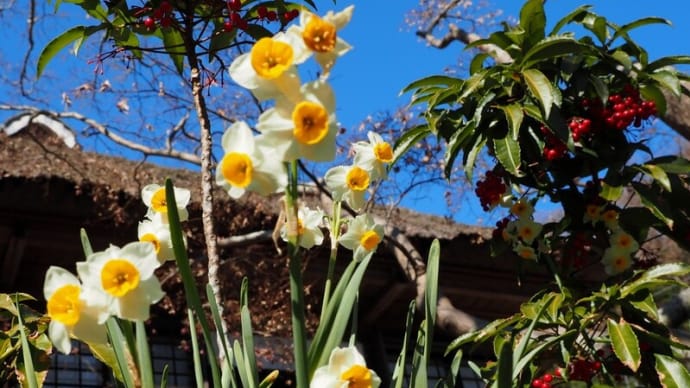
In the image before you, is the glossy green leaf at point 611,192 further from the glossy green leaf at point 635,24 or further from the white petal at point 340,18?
the white petal at point 340,18

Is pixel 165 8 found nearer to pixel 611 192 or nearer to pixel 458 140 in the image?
pixel 458 140

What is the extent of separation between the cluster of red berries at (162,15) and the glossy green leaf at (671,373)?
1775 mm

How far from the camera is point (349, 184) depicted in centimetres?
138

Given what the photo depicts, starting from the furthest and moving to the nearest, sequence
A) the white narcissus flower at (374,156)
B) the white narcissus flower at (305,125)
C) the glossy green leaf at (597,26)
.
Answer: the glossy green leaf at (597,26) → the white narcissus flower at (374,156) → the white narcissus flower at (305,125)

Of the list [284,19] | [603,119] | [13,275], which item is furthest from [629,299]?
[13,275]

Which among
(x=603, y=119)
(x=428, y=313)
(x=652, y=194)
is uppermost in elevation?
(x=603, y=119)

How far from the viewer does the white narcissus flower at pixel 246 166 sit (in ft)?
3.50

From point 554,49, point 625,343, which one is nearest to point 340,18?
point 625,343

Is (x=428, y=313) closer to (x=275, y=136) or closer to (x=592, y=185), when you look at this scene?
(x=275, y=136)

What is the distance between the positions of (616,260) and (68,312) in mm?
2318

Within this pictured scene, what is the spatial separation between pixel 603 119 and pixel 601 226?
0.39 meters

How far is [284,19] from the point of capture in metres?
1.99

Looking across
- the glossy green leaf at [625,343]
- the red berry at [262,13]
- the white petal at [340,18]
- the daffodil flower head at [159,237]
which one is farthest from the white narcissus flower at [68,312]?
the glossy green leaf at [625,343]

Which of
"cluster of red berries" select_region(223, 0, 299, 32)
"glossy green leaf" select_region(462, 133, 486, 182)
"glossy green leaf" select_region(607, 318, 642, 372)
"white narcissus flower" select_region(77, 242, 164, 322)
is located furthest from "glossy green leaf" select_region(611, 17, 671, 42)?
"white narcissus flower" select_region(77, 242, 164, 322)
